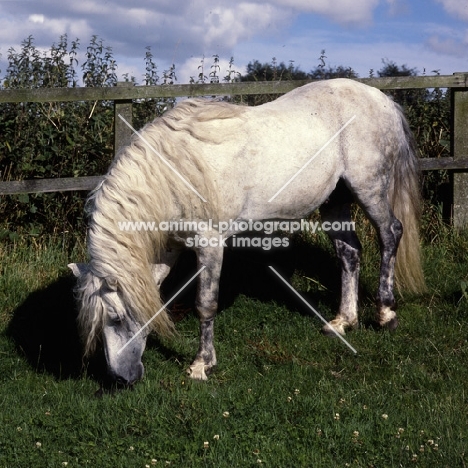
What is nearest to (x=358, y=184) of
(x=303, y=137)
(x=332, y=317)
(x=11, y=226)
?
(x=303, y=137)

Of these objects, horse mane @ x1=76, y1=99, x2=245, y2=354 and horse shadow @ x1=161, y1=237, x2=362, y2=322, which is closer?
horse mane @ x1=76, y1=99, x2=245, y2=354

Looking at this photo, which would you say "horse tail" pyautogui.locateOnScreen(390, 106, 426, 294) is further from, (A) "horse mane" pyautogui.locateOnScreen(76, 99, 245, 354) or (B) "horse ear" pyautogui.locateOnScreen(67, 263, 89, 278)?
(B) "horse ear" pyautogui.locateOnScreen(67, 263, 89, 278)

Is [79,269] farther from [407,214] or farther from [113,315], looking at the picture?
[407,214]

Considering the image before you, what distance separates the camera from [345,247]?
632 centimetres

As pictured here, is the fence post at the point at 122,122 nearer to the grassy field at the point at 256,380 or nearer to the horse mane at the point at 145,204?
the grassy field at the point at 256,380

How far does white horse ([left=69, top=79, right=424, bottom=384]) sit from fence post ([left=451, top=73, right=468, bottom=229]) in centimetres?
136

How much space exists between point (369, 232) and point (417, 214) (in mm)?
919

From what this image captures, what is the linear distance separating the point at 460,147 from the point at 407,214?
162 centimetres

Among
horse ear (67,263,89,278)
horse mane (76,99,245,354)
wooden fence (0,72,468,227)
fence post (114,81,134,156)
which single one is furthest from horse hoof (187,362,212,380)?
fence post (114,81,134,156)

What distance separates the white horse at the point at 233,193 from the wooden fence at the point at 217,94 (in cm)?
108

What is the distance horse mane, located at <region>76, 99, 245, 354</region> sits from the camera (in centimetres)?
463

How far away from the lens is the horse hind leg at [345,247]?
623 centimetres

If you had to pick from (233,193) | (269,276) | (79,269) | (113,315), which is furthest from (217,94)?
(113,315)

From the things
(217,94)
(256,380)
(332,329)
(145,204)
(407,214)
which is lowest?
(256,380)
